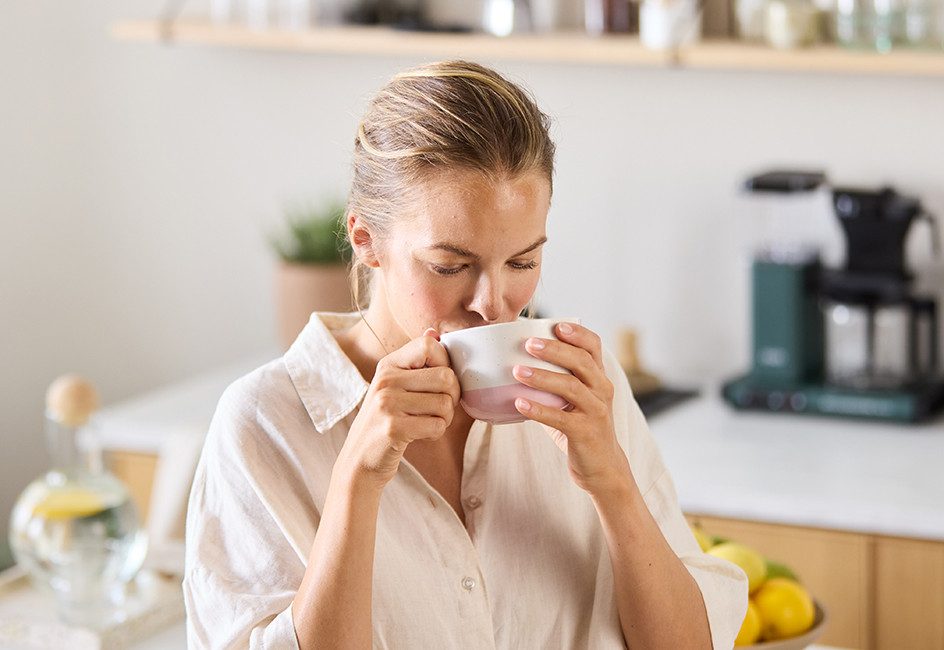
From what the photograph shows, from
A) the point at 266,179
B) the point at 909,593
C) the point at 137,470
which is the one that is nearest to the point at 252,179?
the point at 266,179

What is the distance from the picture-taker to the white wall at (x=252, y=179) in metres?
2.96

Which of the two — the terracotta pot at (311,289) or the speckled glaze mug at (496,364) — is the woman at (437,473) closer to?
the speckled glaze mug at (496,364)

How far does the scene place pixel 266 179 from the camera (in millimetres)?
3406

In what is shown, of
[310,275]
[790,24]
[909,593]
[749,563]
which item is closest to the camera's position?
[749,563]

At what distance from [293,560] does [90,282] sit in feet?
8.00

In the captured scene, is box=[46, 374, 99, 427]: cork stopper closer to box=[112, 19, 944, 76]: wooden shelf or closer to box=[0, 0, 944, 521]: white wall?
box=[0, 0, 944, 521]: white wall

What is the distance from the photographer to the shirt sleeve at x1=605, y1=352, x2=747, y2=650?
4.73 feet

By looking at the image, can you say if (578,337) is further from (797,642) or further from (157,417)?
(157,417)

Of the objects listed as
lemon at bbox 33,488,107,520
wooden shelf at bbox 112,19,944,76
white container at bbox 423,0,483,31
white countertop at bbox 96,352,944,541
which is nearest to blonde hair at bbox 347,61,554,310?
lemon at bbox 33,488,107,520

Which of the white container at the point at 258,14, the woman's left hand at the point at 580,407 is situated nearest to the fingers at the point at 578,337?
the woman's left hand at the point at 580,407

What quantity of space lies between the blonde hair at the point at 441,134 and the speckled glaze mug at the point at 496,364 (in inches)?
5.7

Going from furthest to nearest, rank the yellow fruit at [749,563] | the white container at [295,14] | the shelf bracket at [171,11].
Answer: the shelf bracket at [171,11], the white container at [295,14], the yellow fruit at [749,563]

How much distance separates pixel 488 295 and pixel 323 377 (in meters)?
0.22

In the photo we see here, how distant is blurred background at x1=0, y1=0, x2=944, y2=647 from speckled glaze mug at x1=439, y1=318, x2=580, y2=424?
1.61 metres
